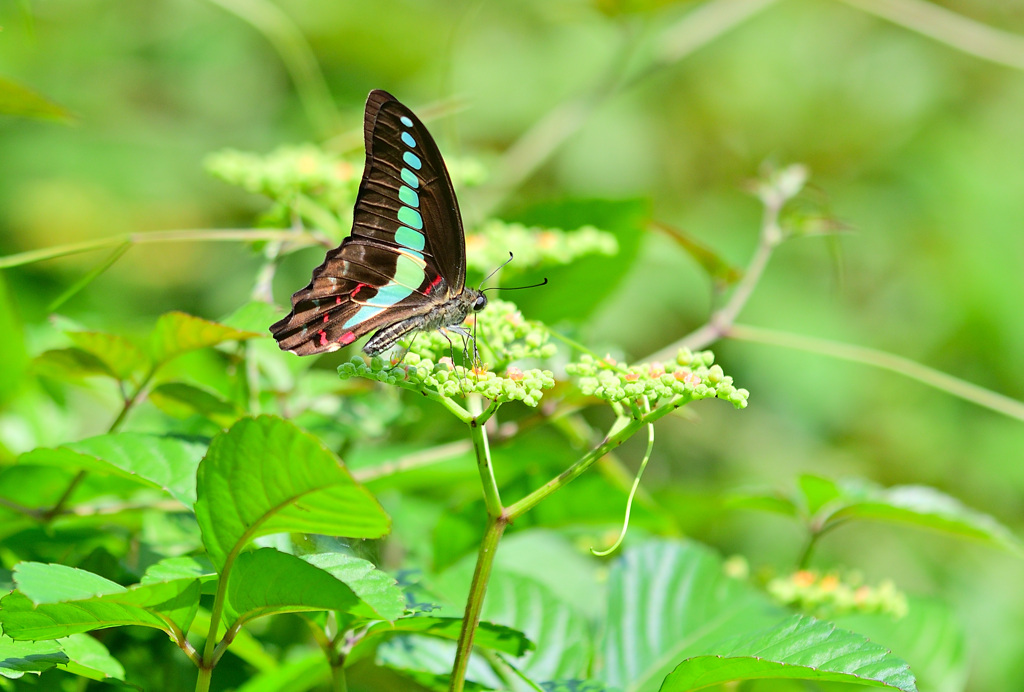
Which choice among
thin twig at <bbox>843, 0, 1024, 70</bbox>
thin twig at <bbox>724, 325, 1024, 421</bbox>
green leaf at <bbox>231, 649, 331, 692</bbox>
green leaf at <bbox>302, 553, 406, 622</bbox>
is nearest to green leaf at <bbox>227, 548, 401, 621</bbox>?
green leaf at <bbox>302, 553, 406, 622</bbox>

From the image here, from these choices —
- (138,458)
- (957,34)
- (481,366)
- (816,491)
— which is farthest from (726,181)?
(138,458)

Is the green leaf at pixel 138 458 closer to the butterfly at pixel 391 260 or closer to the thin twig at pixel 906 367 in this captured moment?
the butterfly at pixel 391 260

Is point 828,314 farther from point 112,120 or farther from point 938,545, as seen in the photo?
point 112,120

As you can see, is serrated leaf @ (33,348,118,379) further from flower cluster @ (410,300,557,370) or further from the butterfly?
flower cluster @ (410,300,557,370)

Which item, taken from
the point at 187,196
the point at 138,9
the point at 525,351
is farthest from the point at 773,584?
the point at 138,9

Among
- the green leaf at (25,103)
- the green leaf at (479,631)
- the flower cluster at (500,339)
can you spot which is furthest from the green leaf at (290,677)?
the green leaf at (25,103)

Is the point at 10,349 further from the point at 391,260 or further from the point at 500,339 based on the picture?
the point at 500,339
